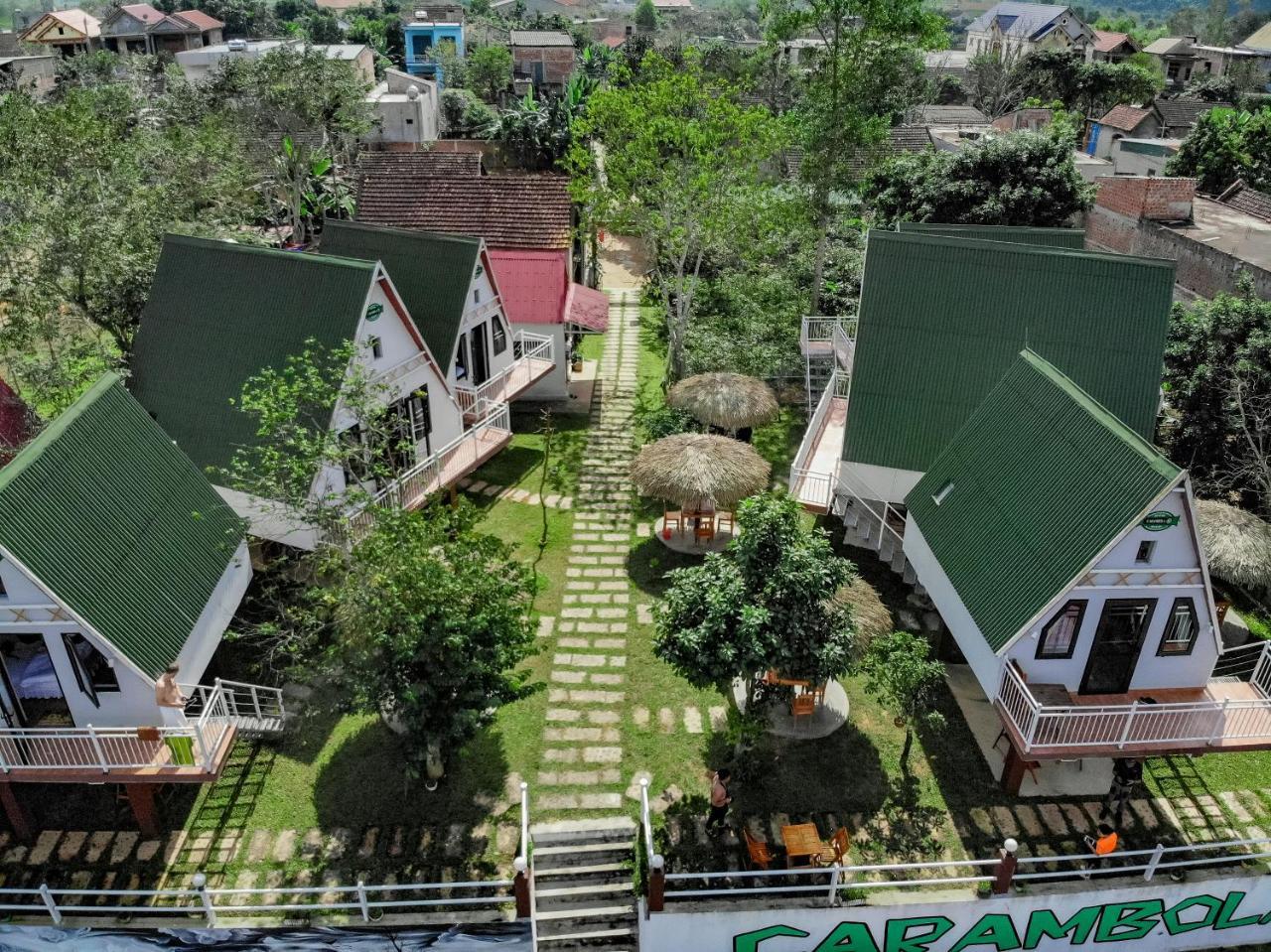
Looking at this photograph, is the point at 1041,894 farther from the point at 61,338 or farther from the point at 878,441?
the point at 61,338

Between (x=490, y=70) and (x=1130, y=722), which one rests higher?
(x=490, y=70)

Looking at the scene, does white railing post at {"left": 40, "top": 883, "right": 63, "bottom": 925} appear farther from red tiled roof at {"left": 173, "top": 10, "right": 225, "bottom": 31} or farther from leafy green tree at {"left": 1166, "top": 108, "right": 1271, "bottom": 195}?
red tiled roof at {"left": 173, "top": 10, "right": 225, "bottom": 31}

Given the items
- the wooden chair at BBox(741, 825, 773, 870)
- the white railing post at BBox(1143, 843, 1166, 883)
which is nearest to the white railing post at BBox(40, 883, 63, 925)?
the wooden chair at BBox(741, 825, 773, 870)

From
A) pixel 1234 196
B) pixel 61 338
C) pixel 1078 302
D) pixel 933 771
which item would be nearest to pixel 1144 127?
pixel 1234 196

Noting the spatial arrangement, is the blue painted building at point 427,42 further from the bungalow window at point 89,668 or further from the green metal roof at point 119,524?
the bungalow window at point 89,668

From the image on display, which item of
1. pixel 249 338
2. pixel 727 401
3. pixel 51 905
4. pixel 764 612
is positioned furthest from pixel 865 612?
pixel 249 338

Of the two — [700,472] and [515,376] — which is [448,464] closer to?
[515,376]
